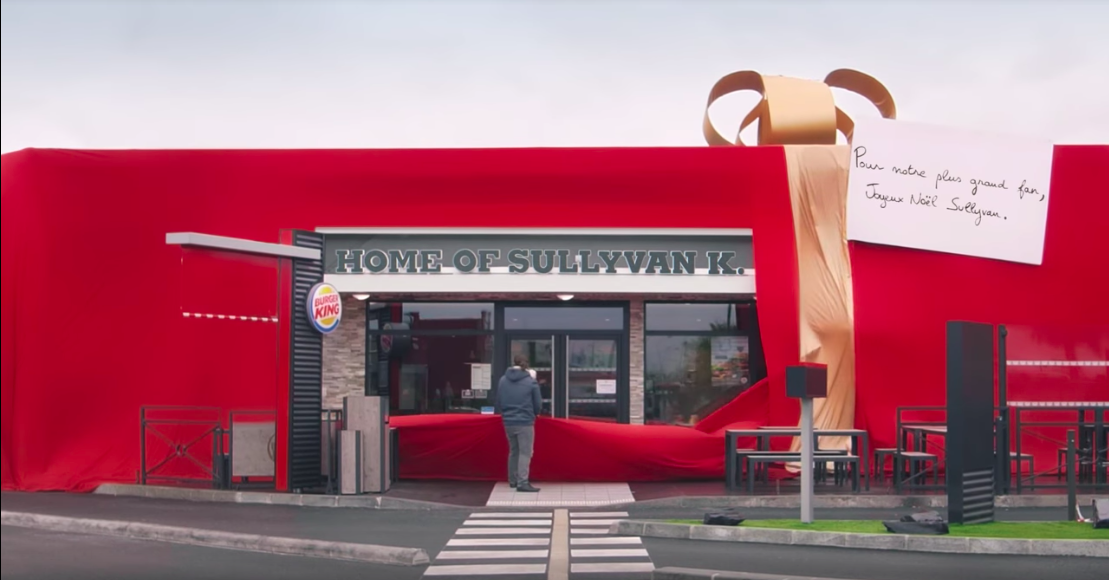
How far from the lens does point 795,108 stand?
59.6ft

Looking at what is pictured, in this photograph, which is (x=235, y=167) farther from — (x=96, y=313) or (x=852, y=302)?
(x=852, y=302)

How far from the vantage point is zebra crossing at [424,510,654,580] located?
903cm

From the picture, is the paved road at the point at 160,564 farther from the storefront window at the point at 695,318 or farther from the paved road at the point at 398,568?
the storefront window at the point at 695,318

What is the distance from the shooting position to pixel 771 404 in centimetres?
1617

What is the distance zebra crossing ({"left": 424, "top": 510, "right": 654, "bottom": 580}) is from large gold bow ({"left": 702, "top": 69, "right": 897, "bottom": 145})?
7609mm

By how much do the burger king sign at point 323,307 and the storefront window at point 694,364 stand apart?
5.13 m

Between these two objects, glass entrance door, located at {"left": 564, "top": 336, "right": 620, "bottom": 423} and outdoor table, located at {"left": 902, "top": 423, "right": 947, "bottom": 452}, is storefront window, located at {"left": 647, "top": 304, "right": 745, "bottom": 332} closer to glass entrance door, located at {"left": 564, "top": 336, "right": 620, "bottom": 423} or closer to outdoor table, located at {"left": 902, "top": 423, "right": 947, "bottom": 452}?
glass entrance door, located at {"left": 564, "top": 336, "right": 620, "bottom": 423}

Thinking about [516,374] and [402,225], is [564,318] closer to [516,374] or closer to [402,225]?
[402,225]

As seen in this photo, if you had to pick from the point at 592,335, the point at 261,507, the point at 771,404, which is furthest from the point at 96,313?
the point at 771,404

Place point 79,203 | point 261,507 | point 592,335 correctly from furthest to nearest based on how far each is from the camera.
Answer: point 592,335 → point 79,203 → point 261,507

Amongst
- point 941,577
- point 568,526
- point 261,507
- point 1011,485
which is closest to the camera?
point 941,577

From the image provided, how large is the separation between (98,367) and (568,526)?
299 inches

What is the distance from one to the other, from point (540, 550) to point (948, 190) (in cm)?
939

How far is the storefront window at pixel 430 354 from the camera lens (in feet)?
58.9
